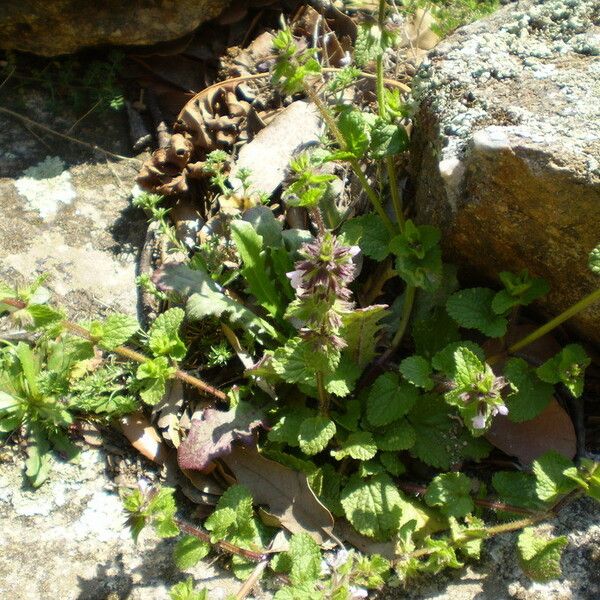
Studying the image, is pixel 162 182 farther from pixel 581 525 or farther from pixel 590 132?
pixel 581 525

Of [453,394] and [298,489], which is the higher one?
[453,394]

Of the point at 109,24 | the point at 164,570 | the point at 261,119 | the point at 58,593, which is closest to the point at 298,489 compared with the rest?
the point at 164,570

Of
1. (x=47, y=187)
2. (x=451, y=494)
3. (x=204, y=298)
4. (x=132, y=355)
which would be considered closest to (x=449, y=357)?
(x=451, y=494)

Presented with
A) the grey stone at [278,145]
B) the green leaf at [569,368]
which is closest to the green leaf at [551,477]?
the green leaf at [569,368]

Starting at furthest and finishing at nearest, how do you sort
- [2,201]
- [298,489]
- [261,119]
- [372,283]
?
[261,119] < [2,201] < [372,283] < [298,489]

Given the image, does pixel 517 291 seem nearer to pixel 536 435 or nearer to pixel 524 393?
pixel 524 393

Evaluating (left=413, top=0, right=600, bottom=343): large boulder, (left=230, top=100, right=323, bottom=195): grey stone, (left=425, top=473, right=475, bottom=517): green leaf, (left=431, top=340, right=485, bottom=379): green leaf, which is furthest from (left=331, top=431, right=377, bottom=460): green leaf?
(left=230, top=100, right=323, bottom=195): grey stone
